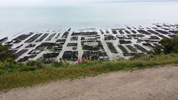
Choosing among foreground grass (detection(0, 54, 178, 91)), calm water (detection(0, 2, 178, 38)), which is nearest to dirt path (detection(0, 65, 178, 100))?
foreground grass (detection(0, 54, 178, 91))

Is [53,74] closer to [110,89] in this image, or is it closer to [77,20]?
[110,89]

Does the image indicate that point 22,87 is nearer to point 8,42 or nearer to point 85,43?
point 85,43

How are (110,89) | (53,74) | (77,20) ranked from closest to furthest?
1. (110,89)
2. (53,74)
3. (77,20)

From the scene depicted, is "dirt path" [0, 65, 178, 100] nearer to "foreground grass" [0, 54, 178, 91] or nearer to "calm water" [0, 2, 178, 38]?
"foreground grass" [0, 54, 178, 91]

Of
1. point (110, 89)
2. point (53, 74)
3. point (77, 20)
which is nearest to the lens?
point (110, 89)

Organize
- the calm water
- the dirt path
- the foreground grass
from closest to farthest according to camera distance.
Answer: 1. the dirt path
2. the foreground grass
3. the calm water

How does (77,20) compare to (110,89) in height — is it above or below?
below

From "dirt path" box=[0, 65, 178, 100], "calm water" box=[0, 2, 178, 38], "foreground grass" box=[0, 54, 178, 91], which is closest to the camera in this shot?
"dirt path" box=[0, 65, 178, 100]

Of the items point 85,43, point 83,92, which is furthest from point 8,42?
point 83,92

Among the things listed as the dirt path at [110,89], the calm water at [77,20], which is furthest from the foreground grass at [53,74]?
the calm water at [77,20]

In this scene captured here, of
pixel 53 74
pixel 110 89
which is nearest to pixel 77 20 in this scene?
pixel 53 74
